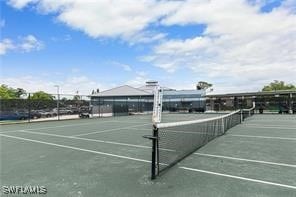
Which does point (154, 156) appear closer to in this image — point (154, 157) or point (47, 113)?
point (154, 157)

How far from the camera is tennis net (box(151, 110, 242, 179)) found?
6.11 meters

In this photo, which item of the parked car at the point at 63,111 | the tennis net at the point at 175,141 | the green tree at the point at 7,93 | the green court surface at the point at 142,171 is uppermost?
the green tree at the point at 7,93

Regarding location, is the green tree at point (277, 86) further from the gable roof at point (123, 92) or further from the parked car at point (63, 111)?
the parked car at point (63, 111)

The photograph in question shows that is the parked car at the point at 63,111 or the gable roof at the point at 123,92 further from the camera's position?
the gable roof at the point at 123,92

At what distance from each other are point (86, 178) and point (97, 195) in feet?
3.60

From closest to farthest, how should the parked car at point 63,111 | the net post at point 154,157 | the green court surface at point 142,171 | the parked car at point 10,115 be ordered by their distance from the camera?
1. the green court surface at point 142,171
2. the net post at point 154,157
3. the parked car at point 63,111
4. the parked car at point 10,115

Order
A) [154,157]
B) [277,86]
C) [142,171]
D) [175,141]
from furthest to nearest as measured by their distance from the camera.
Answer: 1. [277,86]
2. [175,141]
3. [142,171]
4. [154,157]

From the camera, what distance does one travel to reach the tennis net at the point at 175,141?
611cm

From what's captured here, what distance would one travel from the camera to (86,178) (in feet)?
19.1

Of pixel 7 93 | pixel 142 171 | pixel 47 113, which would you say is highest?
pixel 7 93

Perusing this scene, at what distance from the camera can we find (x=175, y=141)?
324 inches

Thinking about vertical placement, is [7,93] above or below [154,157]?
above

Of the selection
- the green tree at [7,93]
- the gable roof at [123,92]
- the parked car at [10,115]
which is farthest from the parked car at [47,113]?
the green tree at [7,93]

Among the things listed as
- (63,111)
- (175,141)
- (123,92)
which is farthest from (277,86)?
(175,141)
